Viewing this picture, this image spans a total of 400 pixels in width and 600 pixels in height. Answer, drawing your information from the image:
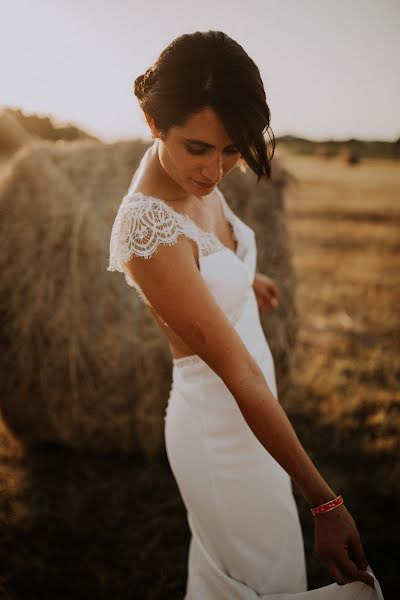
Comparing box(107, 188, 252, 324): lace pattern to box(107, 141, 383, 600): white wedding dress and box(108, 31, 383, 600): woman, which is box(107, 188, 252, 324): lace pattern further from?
box(107, 141, 383, 600): white wedding dress

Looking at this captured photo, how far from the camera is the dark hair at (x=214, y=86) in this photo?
1.20 m

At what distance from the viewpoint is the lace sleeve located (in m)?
1.27

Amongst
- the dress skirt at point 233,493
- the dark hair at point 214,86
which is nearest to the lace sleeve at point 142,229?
the dark hair at point 214,86

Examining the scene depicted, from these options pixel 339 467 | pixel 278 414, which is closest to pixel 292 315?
pixel 339 467

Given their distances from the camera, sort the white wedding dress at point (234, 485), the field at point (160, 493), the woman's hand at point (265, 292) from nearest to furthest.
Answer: the white wedding dress at point (234, 485), the woman's hand at point (265, 292), the field at point (160, 493)

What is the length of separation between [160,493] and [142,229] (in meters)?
2.47

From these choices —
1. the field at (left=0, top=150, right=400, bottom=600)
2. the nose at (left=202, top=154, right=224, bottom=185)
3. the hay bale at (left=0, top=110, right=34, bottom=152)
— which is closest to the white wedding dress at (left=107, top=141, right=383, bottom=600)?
the nose at (left=202, top=154, right=224, bottom=185)

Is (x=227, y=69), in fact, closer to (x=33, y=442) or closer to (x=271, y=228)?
(x=271, y=228)

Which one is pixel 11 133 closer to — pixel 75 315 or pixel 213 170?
pixel 75 315

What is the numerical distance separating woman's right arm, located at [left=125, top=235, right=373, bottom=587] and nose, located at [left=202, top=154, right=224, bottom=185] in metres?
0.20

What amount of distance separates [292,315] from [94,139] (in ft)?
7.00

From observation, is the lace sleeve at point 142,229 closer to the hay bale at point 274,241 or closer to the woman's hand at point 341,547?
the woman's hand at point 341,547

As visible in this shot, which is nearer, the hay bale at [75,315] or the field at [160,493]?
the field at [160,493]

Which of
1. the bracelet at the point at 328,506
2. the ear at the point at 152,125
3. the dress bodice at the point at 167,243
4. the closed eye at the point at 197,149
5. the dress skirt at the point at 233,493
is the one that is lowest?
the dress skirt at the point at 233,493
